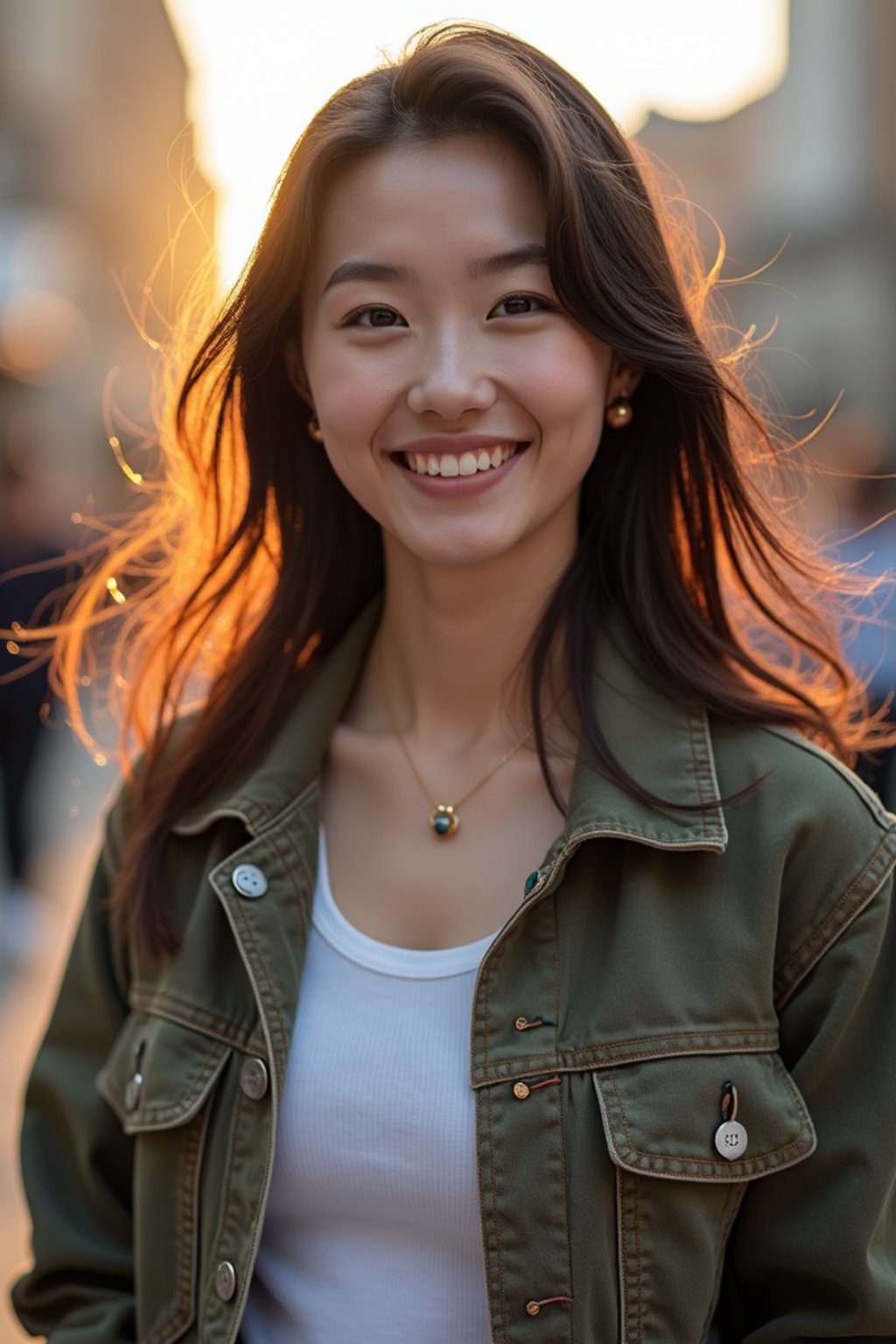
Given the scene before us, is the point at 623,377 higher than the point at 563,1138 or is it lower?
higher

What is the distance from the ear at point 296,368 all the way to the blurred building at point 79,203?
28.5ft

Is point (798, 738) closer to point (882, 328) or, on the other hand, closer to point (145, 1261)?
point (145, 1261)

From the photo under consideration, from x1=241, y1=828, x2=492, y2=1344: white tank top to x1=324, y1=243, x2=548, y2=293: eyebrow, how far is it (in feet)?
3.04

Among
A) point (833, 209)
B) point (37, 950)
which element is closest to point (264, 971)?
point (37, 950)

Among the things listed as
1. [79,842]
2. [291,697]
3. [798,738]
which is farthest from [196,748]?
[79,842]

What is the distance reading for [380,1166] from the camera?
2053 millimetres

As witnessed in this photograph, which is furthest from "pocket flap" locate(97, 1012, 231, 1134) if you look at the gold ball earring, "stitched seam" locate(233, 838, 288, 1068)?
the gold ball earring

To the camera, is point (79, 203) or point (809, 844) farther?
point (79, 203)

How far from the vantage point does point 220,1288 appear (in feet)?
7.04

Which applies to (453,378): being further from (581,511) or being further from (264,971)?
A: (264,971)

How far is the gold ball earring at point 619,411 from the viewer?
2320 millimetres

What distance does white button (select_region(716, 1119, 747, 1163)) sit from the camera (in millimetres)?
1966

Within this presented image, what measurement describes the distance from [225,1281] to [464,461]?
1.20 m

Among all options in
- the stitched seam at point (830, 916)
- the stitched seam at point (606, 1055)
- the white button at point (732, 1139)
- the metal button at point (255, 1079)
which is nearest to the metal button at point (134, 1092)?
the metal button at point (255, 1079)
